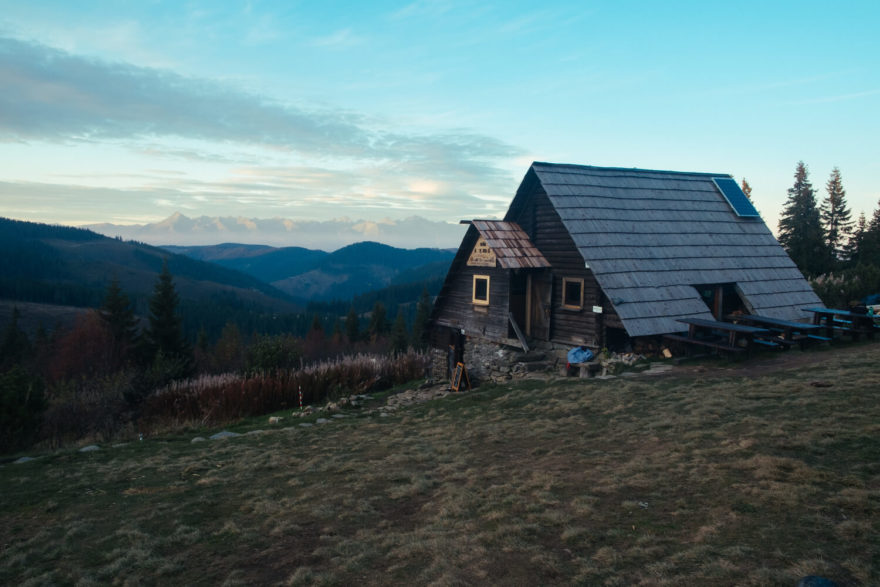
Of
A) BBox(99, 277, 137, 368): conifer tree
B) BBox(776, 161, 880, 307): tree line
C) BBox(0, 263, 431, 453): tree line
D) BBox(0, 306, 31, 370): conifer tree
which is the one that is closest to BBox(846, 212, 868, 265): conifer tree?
BBox(776, 161, 880, 307): tree line

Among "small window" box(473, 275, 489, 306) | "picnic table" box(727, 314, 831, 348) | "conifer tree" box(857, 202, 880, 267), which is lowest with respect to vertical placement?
"picnic table" box(727, 314, 831, 348)

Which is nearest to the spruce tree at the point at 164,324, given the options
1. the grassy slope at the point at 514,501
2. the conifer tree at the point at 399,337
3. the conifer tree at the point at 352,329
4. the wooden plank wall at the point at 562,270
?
the conifer tree at the point at 399,337

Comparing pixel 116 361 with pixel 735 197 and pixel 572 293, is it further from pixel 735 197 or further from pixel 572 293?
pixel 735 197

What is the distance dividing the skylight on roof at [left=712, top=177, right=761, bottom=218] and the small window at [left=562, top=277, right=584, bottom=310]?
9.08 m

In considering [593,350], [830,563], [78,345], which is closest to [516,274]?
[593,350]

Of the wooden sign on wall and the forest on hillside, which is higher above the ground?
the wooden sign on wall

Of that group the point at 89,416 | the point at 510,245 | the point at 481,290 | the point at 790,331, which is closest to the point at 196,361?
the point at 89,416

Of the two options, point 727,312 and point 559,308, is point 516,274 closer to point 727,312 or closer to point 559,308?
point 559,308

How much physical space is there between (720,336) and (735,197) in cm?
938

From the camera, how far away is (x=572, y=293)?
18.1 meters

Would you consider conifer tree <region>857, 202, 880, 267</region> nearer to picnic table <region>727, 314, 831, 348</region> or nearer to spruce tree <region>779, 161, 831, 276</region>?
spruce tree <region>779, 161, 831, 276</region>

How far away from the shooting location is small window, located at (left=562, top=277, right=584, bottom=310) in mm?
17625

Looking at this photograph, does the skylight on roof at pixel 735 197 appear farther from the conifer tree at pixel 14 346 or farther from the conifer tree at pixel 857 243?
the conifer tree at pixel 14 346

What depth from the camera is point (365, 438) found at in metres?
11.5
